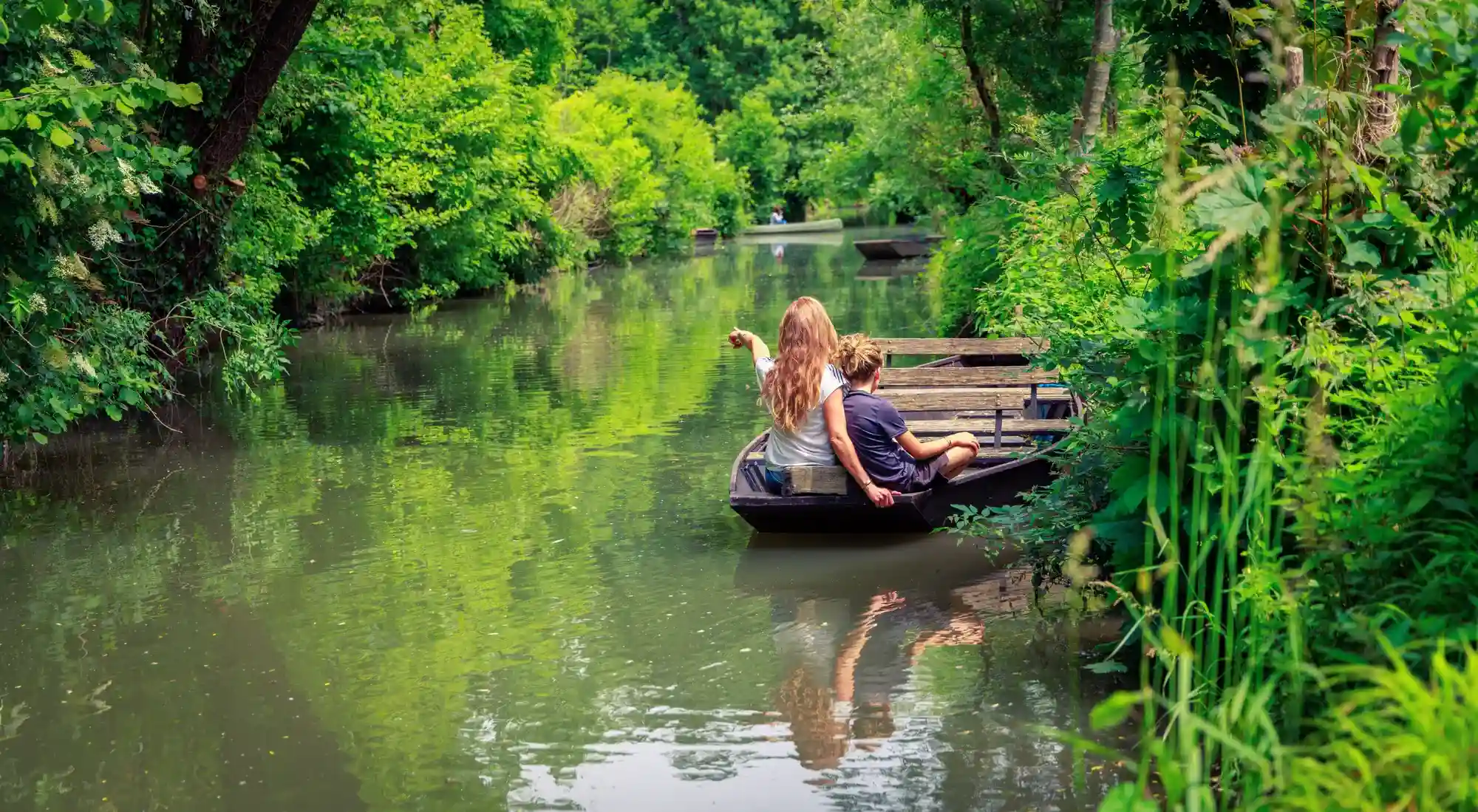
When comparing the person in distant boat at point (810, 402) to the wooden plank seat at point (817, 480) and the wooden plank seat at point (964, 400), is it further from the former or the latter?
the wooden plank seat at point (964, 400)

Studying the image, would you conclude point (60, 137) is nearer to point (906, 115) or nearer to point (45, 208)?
point (45, 208)

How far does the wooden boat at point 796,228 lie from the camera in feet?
238

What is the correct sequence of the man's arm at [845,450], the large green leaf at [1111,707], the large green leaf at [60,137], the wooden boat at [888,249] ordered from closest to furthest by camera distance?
the large green leaf at [1111,707], the large green leaf at [60,137], the man's arm at [845,450], the wooden boat at [888,249]

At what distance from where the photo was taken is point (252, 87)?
610 inches

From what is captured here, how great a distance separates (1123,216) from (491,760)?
10.5ft

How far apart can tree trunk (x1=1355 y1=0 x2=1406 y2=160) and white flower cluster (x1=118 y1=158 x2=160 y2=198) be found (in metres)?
8.04

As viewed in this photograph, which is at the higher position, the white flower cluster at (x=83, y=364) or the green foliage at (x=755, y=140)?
the green foliage at (x=755, y=140)

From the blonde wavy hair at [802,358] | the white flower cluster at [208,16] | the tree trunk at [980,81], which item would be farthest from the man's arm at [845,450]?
the tree trunk at [980,81]

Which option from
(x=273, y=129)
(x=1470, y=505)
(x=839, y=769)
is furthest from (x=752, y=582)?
(x=273, y=129)

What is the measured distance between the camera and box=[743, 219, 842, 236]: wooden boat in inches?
2862

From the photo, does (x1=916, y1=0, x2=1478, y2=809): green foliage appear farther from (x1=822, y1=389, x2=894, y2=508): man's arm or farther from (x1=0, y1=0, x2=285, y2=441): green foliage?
(x1=0, y1=0, x2=285, y2=441): green foliage

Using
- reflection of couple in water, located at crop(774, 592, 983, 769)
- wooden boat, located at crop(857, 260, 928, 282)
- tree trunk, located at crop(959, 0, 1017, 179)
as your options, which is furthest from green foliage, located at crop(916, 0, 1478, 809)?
wooden boat, located at crop(857, 260, 928, 282)

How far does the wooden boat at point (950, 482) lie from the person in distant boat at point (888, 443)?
102 millimetres

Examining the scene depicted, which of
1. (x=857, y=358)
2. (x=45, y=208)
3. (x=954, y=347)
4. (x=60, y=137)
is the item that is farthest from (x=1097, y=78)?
(x=60, y=137)
